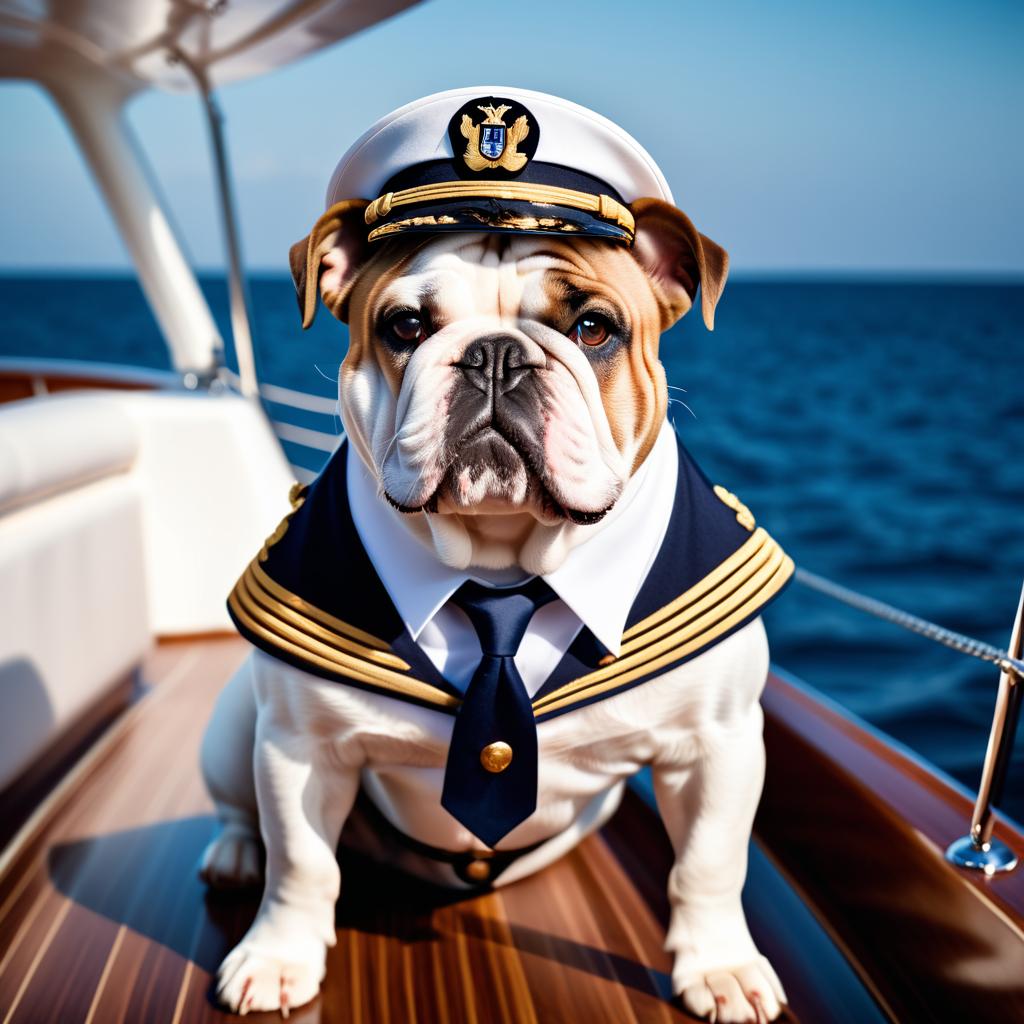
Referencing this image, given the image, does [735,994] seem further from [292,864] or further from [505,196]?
[505,196]

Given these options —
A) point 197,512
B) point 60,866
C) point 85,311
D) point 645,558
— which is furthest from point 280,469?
point 85,311

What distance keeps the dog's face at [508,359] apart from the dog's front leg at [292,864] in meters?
0.35

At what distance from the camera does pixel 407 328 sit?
107 centimetres

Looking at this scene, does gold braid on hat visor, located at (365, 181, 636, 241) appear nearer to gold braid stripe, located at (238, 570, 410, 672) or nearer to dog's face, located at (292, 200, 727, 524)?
dog's face, located at (292, 200, 727, 524)

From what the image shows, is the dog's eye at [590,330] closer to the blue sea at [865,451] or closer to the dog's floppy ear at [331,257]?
the blue sea at [865,451]

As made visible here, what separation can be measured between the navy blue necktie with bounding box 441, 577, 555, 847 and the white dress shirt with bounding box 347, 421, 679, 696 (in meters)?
0.02

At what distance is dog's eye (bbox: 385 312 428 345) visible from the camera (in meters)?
1.06

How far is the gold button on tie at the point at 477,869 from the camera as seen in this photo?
1.38 meters

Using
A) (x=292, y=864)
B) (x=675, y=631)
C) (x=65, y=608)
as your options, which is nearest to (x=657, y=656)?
(x=675, y=631)

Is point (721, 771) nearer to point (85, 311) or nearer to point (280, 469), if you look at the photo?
point (280, 469)

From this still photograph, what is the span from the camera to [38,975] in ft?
4.54

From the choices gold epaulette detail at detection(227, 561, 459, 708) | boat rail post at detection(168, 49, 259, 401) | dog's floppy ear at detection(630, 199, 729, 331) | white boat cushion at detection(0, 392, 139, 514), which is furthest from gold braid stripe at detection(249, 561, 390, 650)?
boat rail post at detection(168, 49, 259, 401)

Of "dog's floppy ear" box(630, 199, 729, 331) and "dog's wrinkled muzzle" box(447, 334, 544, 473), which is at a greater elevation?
"dog's floppy ear" box(630, 199, 729, 331)

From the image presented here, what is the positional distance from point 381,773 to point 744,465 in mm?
14743
